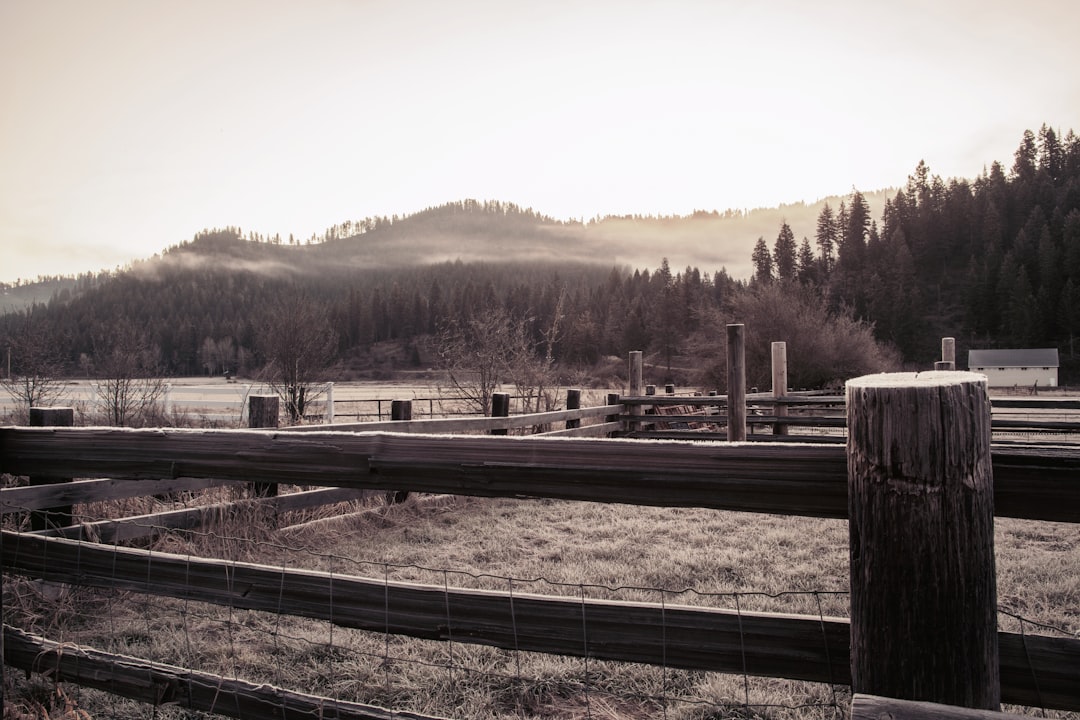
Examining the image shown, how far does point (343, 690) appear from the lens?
3307mm

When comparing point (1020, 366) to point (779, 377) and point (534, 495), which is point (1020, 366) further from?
point (534, 495)

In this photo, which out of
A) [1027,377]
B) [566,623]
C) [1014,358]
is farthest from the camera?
[1014,358]

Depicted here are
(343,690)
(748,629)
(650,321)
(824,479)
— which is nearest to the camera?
(824,479)

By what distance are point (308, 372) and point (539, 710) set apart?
86.8 ft

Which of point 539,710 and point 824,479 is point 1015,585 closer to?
point 539,710

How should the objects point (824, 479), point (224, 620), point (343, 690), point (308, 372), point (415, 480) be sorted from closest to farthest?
1. point (824, 479)
2. point (415, 480)
3. point (343, 690)
4. point (224, 620)
5. point (308, 372)

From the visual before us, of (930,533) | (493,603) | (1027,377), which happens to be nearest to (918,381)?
(930,533)

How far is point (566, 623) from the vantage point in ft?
6.82

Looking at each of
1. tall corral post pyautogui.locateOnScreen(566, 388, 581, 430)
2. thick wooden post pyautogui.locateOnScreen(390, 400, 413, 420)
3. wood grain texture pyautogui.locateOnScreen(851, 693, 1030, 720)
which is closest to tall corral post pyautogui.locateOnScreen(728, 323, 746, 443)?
tall corral post pyautogui.locateOnScreen(566, 388, 581, 430)

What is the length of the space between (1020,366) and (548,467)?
88.2m

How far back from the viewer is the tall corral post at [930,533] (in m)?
1.28

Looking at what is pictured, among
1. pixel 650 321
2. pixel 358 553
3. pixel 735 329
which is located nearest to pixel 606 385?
pixel 650 321

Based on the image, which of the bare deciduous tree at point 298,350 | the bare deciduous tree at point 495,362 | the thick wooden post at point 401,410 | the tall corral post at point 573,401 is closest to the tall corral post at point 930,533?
the thick wooden post at point 401,410

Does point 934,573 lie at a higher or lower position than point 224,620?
higher
